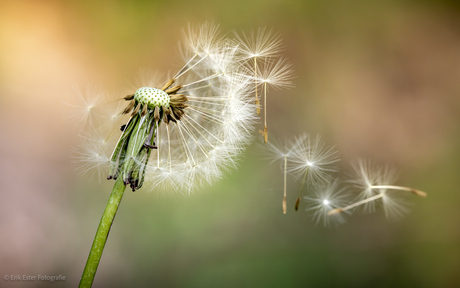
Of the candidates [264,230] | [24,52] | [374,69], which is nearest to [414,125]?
[374,69]

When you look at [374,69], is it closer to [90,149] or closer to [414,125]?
[414,125]

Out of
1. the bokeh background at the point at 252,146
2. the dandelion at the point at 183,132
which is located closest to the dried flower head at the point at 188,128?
the dandelion at the point at 183,132

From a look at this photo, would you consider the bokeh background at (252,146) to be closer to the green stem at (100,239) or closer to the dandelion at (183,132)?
the dandelion at (183,132)

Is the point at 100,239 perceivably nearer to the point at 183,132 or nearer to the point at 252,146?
the point at 183,132

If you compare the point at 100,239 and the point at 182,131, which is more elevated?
the point at 182,131

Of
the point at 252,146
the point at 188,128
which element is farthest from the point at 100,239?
the point at 252,146
